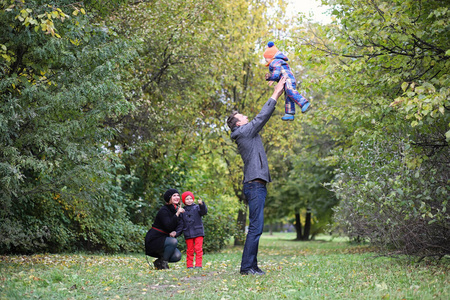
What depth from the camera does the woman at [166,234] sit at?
8602 millimetres

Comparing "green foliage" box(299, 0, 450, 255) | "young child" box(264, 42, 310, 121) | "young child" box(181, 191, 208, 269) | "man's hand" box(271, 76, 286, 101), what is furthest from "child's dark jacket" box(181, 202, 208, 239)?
"green foliage" box(299, 0, 450, 255)

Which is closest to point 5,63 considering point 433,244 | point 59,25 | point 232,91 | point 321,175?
point 59,25

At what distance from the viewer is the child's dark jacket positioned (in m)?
8.46

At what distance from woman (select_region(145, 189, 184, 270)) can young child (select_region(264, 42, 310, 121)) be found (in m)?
2.97

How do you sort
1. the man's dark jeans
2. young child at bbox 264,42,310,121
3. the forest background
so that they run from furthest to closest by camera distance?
the forest background
young child at bbox 264,42,310,121
the man's dark jeans

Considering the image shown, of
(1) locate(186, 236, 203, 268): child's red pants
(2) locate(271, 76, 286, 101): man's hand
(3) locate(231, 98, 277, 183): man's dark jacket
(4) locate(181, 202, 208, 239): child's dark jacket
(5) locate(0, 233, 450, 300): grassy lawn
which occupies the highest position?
(2) locate(271, 76, 286, 101): man's hand

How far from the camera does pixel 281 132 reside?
19.7 m

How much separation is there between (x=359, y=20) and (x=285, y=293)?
548cm

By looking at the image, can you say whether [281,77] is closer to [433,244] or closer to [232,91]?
[433,244]

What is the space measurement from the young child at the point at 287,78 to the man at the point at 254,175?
132 millimetres

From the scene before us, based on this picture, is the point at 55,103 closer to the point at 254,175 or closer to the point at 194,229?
the point at 194,229

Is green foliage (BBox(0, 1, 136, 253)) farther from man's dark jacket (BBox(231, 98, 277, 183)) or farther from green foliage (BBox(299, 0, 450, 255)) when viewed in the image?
green foliage (BBox(299, 0, 450, 255))

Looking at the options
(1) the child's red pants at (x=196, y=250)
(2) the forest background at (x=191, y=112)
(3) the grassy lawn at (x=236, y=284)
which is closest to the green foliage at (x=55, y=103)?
(2) the forest background at (x=191, y=112)

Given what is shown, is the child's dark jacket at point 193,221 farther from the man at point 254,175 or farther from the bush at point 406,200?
the bush at point 406,200
